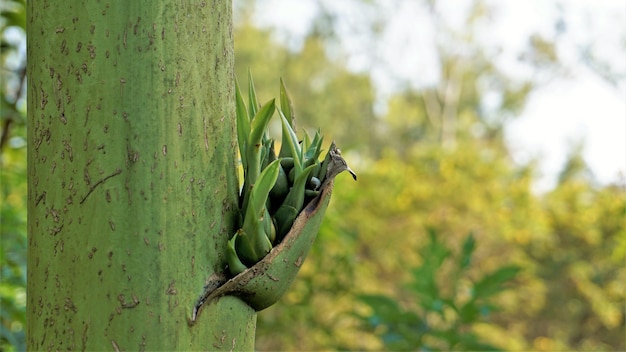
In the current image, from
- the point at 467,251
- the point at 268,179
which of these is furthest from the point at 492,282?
the point at 268,179

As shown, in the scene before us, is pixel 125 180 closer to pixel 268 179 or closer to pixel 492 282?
pixel 268 179

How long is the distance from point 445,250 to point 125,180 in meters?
1.40

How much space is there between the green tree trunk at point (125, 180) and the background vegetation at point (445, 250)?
0.75 feet

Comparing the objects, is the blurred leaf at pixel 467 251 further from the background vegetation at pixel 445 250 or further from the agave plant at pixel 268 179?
the agave plant at pixel 268 179

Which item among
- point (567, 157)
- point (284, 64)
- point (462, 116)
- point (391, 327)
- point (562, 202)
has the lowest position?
point (391, 327)

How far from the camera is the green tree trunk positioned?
0.51 meters

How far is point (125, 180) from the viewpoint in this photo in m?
0.51

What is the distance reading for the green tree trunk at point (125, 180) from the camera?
505 millimetres

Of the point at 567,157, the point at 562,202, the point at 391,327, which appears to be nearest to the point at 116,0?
the point at 391,327

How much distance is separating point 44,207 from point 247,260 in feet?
0.50

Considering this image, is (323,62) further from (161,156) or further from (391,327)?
(161,156)

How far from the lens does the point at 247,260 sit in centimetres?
56

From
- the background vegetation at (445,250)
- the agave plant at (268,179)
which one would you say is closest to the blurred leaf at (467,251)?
the background vegetation at (445,250)

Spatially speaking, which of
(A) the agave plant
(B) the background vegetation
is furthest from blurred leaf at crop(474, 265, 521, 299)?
(A) the agave plant
